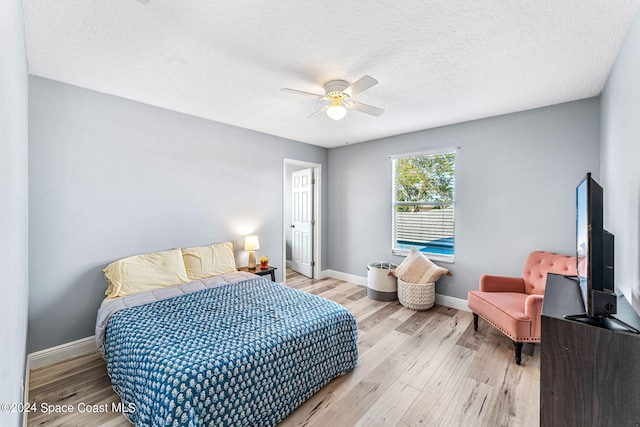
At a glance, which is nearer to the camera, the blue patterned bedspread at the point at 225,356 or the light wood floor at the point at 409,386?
the blue patterned bedspread at the point at 225,356

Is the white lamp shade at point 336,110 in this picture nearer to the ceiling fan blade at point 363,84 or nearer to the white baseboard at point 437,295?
the ceiling fan blade at point 363,84

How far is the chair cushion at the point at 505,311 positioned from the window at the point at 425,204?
3.02 ft

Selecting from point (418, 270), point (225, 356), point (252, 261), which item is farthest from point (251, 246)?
point (418, 270)

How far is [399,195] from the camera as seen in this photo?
4289 mm

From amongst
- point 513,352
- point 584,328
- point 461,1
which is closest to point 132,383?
point 584,328

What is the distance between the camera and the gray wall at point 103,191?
7.86ft

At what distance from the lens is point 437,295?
12.5 feet

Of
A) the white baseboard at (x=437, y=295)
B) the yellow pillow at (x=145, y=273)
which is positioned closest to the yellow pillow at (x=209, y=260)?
the yellow pillow at (x=145, y=273)

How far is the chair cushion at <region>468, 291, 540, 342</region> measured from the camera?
7.77 feet

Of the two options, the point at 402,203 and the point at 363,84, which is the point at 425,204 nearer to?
the point at 402,203

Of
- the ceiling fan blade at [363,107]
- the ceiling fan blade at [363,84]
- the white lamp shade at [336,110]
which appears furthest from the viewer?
the ceiling fan blade at [363,107]

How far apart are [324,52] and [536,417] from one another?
115 inches

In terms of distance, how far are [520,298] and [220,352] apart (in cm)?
288

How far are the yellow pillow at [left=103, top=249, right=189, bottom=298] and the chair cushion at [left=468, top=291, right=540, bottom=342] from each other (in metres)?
3.19
